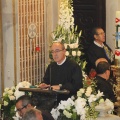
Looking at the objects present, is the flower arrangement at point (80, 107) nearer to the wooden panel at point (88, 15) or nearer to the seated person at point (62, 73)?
the seated person at point (62, 73)

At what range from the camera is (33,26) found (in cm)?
1091

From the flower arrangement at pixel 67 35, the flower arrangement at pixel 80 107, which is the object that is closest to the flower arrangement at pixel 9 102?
the flower arrangement at pixel 80 107

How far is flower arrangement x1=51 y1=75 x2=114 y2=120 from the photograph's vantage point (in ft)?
26.6

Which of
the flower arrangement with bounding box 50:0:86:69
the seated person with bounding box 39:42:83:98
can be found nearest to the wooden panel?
the flower arrangement with bounding box 50:0:86:69

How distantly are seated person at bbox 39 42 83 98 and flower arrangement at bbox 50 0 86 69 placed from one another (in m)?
1.78

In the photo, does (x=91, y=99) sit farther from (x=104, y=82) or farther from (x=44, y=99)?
(x=104, y=82)

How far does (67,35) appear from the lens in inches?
424

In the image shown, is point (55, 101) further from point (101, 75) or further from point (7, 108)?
point (101, 75)

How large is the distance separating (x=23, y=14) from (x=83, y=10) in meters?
2.54

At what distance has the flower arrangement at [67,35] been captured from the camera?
10.6 metres

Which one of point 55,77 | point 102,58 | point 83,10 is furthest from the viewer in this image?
point 83,10

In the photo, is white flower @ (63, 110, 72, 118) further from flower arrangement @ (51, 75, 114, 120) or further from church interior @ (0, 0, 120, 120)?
church interior @ (0, 0, 120, 120)

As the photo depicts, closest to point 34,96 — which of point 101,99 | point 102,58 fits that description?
point 101,99

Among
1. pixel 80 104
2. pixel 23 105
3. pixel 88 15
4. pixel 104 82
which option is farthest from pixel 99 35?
pixel 23 105
